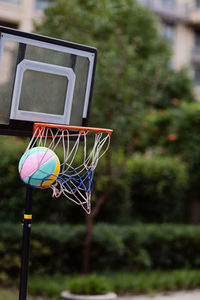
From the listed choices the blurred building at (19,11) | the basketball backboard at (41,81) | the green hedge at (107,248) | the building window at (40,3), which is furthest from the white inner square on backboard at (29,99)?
the building window at (40,3)

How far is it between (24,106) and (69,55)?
27.8 inches

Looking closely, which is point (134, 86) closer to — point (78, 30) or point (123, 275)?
point (78, 30)

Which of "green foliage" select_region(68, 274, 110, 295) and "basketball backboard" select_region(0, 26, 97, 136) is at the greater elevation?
"basketball backboard" select_region(0, 26, 97, 136)

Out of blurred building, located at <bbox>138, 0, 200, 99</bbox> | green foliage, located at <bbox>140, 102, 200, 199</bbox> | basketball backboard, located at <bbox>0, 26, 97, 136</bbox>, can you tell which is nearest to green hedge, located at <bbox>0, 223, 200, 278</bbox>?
green foliage, located at <bbox>140, 102, 200, 199</bbox>

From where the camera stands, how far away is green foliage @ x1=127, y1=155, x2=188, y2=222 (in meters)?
10.2

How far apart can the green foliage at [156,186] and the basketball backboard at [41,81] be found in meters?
6.08

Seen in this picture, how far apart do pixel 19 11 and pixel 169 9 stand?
33.0ft

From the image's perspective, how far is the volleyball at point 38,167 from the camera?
3.36 meters

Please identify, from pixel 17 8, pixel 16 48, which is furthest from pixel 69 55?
pixel 17 8

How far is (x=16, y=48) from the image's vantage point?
3588 millimetres

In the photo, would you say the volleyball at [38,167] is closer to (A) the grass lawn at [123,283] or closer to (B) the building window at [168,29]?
(A) the grass lawn at [123,283]

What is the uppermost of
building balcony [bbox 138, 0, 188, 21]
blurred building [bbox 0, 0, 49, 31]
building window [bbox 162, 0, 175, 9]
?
building window [bbox 162, 0, 175, 9]

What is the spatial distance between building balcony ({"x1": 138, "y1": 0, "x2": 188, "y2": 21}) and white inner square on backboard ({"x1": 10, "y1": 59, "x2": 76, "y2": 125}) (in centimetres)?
2084

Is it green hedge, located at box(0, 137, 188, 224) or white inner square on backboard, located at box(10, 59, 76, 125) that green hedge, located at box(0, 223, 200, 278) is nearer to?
green hedge, located at box(0, 137, 188, 224)
